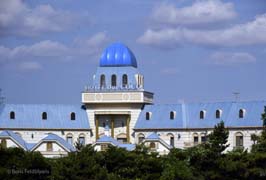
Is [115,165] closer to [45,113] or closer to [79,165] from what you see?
[79,165]

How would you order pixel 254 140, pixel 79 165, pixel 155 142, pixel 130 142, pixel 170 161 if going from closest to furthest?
pixel 79 165 < pixel 170 161 < pixel 254 140 < pixel 155 142 < pixel 130 142

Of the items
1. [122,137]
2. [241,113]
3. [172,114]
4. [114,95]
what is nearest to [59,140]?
[114,95]

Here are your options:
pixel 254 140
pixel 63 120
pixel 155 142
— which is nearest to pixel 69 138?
pixel 63 120

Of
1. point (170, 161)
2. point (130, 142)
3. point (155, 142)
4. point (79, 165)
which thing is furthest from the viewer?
point (130, 142)

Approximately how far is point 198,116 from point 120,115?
5654mm

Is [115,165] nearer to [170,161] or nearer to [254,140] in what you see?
[170,161]

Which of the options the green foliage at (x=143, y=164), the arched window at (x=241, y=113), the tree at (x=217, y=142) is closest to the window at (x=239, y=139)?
the arched window at (x=241, y=113)

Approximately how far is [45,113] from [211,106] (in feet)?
39.9

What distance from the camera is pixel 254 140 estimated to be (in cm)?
7075

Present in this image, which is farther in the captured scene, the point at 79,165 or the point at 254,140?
the point at 254,140

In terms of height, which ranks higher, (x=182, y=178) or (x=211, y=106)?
(x=211, y=106)

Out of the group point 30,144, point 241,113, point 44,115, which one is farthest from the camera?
point 44,115

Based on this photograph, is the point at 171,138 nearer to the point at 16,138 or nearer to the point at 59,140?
the point at 59,140

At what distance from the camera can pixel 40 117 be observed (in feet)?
267
